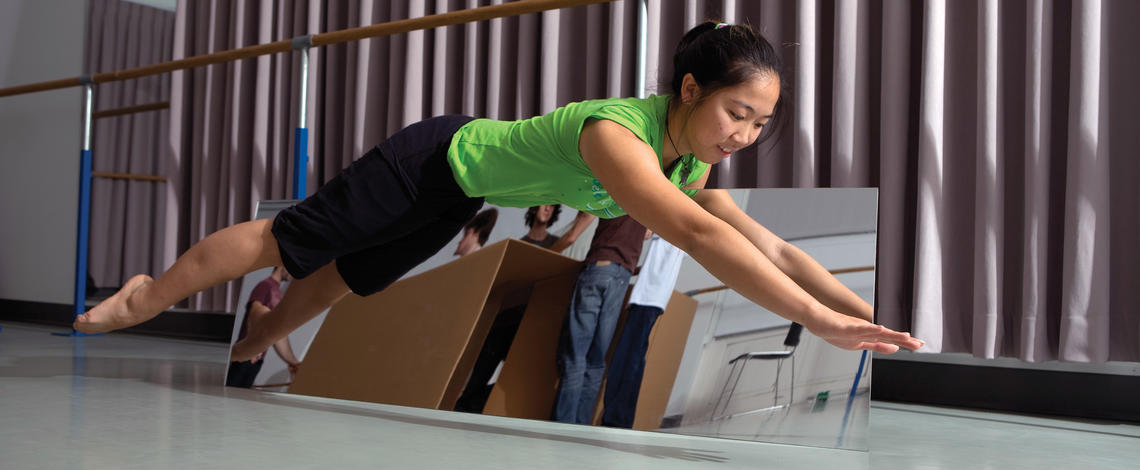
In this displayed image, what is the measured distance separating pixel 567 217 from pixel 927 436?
647 mm

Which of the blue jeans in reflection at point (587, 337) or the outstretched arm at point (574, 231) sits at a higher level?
the outstretched arm at point (574, 231)

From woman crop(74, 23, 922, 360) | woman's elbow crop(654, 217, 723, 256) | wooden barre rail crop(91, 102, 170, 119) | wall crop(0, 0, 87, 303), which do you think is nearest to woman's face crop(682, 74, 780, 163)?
woman crop(74, 23, 922, 360)

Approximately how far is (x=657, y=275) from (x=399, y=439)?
48 cm

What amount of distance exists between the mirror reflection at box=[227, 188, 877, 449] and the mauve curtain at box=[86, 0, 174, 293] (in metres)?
1.64

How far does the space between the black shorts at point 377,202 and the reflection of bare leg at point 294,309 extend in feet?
0.60

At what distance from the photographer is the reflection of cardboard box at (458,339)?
1.35 m

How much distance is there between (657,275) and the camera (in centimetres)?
140

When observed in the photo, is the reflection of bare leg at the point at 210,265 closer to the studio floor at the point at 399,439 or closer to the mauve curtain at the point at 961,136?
the studio floor at the point at 399,439

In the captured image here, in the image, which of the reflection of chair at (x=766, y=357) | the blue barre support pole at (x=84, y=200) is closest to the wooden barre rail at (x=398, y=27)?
the blue barre support pole at (x=84, y=200)

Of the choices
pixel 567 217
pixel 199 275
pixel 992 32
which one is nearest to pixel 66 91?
pixel 199 275

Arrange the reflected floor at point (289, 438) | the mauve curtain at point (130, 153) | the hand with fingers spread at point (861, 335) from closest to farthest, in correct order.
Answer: the hand with fingers spread at point (861, 335), the reflected floor at point (289, 438), the mauve curtain at point (130, 153)

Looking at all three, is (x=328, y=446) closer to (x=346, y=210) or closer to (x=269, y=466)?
(x=269, y=466)

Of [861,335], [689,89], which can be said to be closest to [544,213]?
[689,89]

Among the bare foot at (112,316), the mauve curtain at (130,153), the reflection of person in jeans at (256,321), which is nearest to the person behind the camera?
the bare foot at (112,316)
